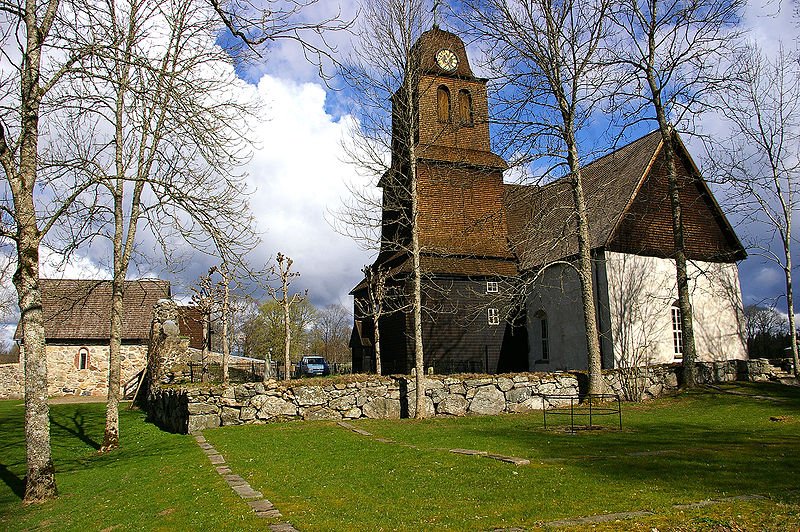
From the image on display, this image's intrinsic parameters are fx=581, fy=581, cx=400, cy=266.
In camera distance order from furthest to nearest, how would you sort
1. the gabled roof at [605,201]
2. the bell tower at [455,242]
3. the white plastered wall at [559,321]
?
the bell tower at [455,242] < the white plastered wall at [559,321] < the gabled roof at [605,201]

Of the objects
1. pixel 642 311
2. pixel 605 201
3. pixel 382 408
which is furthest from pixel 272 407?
pixel 605 201

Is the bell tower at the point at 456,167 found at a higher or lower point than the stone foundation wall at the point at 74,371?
higher

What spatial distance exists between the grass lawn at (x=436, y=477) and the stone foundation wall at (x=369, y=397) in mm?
810

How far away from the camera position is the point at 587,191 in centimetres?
2820

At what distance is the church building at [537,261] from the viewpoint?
938 inches

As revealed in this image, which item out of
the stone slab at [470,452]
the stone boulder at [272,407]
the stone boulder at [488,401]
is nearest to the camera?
the stone slab at [470,452]

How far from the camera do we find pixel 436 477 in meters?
8.54

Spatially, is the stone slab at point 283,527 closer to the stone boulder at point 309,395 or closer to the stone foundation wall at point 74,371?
the stone boulder at point 309,395

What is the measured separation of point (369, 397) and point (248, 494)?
32.0ft

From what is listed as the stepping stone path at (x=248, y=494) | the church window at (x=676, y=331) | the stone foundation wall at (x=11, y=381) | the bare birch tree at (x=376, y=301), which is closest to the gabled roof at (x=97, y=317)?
the stone foundation wall at (x=11, y=381)

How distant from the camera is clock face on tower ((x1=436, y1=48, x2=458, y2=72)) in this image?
29.2 meters

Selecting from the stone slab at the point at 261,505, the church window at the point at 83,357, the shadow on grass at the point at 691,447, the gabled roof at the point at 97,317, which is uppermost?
the gabled roof at the point at 97,317

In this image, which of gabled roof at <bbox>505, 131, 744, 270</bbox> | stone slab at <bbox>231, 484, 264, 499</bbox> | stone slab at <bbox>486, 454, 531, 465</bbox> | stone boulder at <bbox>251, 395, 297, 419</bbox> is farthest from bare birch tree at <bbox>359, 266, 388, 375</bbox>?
stone slab at <bbox>231, 484, 264, 499</bbox>

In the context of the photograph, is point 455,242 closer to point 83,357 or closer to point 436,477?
point 436,477
